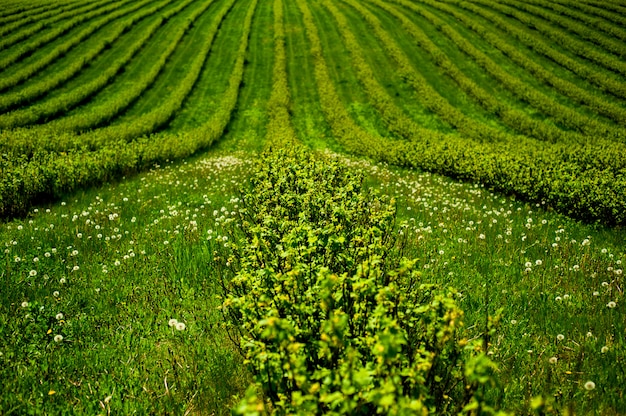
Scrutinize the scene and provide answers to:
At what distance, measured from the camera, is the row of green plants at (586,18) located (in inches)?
1529

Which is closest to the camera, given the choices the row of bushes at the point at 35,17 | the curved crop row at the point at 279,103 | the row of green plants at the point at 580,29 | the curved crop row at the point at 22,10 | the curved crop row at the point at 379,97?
the curved crop row at the point at 279,103

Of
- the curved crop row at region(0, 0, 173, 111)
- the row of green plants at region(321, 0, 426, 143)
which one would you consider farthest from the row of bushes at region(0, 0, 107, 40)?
the row of green plants at region(321, 0, 426, 143)

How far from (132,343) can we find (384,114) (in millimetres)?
27294

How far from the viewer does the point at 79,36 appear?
40.9 meters

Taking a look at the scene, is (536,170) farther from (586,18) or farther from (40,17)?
(40,17)

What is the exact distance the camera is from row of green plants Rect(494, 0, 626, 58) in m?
36.3

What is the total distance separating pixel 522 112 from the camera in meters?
28.6

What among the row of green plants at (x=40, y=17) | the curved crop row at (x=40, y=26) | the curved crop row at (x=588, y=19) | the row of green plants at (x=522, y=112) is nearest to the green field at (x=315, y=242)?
the row of green plants at (x=522, y=112)

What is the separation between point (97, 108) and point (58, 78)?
6.67 m

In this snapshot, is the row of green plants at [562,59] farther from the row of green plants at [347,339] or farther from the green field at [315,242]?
the row of green plants at [347,339]

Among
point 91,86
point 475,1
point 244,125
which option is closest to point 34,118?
point 91,86

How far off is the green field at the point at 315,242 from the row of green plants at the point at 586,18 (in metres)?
3.89

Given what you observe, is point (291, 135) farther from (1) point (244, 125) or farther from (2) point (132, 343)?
(2) point (132, 343)

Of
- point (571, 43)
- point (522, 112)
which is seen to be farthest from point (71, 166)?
point (571, 43)
